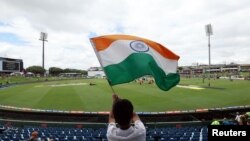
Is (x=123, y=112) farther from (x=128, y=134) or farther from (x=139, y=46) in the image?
(x=139, y=46)

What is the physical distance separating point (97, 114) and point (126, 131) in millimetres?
22027

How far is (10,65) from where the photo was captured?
11750 centimetres

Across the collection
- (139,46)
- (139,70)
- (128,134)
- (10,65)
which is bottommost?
(128,134)

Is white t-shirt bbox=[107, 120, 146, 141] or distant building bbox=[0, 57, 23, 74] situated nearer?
white t-shirt bbox=[107, 120, 146, 141]

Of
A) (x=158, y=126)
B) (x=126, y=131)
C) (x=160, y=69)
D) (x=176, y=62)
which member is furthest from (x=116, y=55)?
(x=158, y=126)

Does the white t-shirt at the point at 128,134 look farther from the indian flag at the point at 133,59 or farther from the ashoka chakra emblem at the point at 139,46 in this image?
the ashoka chakra emblem at the point at 139,46

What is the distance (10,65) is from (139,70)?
384 ft

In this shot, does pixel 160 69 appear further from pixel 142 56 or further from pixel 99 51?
pixel 99 51

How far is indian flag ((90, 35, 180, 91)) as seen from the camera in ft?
26.0

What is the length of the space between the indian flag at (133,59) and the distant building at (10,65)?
365 ft

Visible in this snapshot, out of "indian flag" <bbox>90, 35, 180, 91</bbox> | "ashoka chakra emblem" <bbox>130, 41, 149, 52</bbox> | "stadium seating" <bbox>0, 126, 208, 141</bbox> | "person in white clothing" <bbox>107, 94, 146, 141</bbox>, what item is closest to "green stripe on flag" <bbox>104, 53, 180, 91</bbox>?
"indian flag" <bbox>90, 35, 180, 91</bbox>

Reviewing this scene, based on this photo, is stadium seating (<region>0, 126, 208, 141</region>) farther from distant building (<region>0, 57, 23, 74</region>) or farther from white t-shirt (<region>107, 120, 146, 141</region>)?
distant building (<region>0, 57, 23, 74</region>)

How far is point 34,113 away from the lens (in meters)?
26.9

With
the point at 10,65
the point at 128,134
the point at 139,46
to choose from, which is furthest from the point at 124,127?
the point at 10,65
